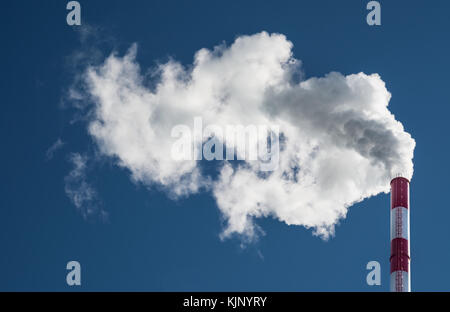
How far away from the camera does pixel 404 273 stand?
55.8 meters

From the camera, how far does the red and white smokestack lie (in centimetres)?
5569

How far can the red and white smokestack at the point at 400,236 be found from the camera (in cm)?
5569

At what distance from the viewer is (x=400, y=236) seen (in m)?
57.3
